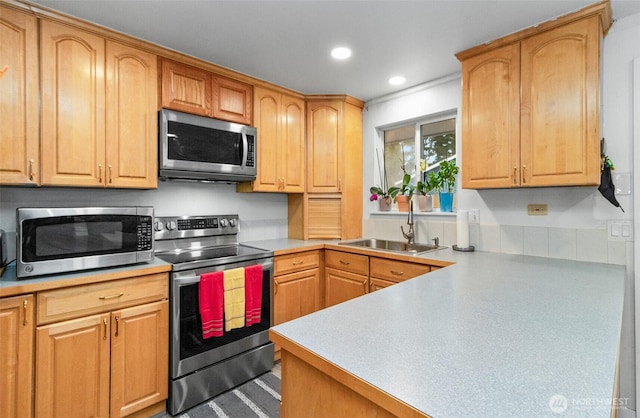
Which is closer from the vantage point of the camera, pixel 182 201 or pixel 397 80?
pixel 182 201

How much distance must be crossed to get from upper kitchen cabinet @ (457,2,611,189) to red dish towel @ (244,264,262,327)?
5.27ft

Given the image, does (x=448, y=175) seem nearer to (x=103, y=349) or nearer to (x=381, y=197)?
(x=381, y=197)

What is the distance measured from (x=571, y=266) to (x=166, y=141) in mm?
2630

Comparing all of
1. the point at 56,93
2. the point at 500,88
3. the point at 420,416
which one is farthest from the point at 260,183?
the point at 420,416

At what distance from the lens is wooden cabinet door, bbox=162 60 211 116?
2.21m

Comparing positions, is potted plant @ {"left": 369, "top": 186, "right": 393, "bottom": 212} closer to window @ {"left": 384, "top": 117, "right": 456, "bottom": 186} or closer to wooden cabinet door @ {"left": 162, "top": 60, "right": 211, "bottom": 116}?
window @ {"left": 384, "top": 117, "right": 456, "bottom": 186}

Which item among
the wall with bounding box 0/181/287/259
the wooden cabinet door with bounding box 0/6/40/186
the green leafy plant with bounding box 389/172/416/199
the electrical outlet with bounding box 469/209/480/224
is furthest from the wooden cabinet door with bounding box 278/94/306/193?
the wooden cabinet door with bounding box 0/6/40/186

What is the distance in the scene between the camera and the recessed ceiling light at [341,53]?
2180mm

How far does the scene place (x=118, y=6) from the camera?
1722mm

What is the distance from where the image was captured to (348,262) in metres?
2.63

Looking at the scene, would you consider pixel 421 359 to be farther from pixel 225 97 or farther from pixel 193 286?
pixel 225 97

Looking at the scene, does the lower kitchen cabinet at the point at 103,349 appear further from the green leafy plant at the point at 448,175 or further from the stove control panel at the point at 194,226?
the green leafy plant at the point at 448,175

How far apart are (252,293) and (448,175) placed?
181 cm

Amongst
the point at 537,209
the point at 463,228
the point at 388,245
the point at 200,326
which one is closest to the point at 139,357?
the point at 200,326
